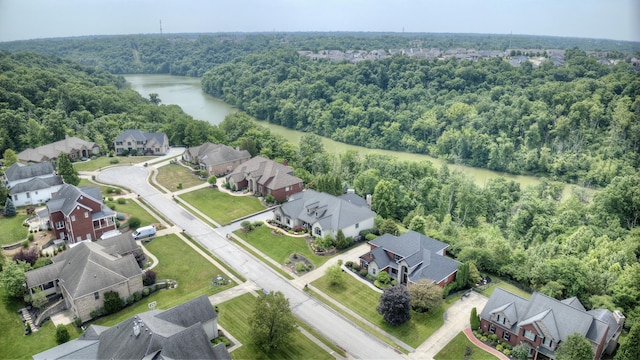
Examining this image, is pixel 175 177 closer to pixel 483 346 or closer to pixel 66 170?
pixel 66 170

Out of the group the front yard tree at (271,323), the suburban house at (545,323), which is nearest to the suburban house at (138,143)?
the front yard tree at (271,323)

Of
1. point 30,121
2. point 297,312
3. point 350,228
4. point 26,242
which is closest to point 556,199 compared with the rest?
point 350,228

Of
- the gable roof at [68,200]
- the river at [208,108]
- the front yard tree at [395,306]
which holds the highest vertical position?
the gable roof at [68,200]

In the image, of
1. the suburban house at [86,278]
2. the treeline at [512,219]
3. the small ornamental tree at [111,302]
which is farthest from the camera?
the treeline at [512,219]

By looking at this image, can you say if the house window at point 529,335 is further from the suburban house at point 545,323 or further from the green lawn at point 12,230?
the green lawn at point 12,230

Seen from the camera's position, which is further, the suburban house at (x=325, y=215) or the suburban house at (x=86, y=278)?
the suburban house at (x=325, y=215)

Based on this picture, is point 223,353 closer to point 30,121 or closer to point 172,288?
point 172,288

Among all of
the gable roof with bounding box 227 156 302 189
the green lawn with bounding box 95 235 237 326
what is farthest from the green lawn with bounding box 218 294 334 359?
the gable roof with bounding box 227 156 302 189

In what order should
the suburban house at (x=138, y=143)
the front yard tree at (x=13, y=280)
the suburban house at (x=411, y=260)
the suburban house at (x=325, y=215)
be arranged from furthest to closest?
the suburban house at (x=138, y=143)
the suburban house at (x=325, y=215)
the suburban house at (x=411, y=260)
the front yard tree at (x=13, y=280)
